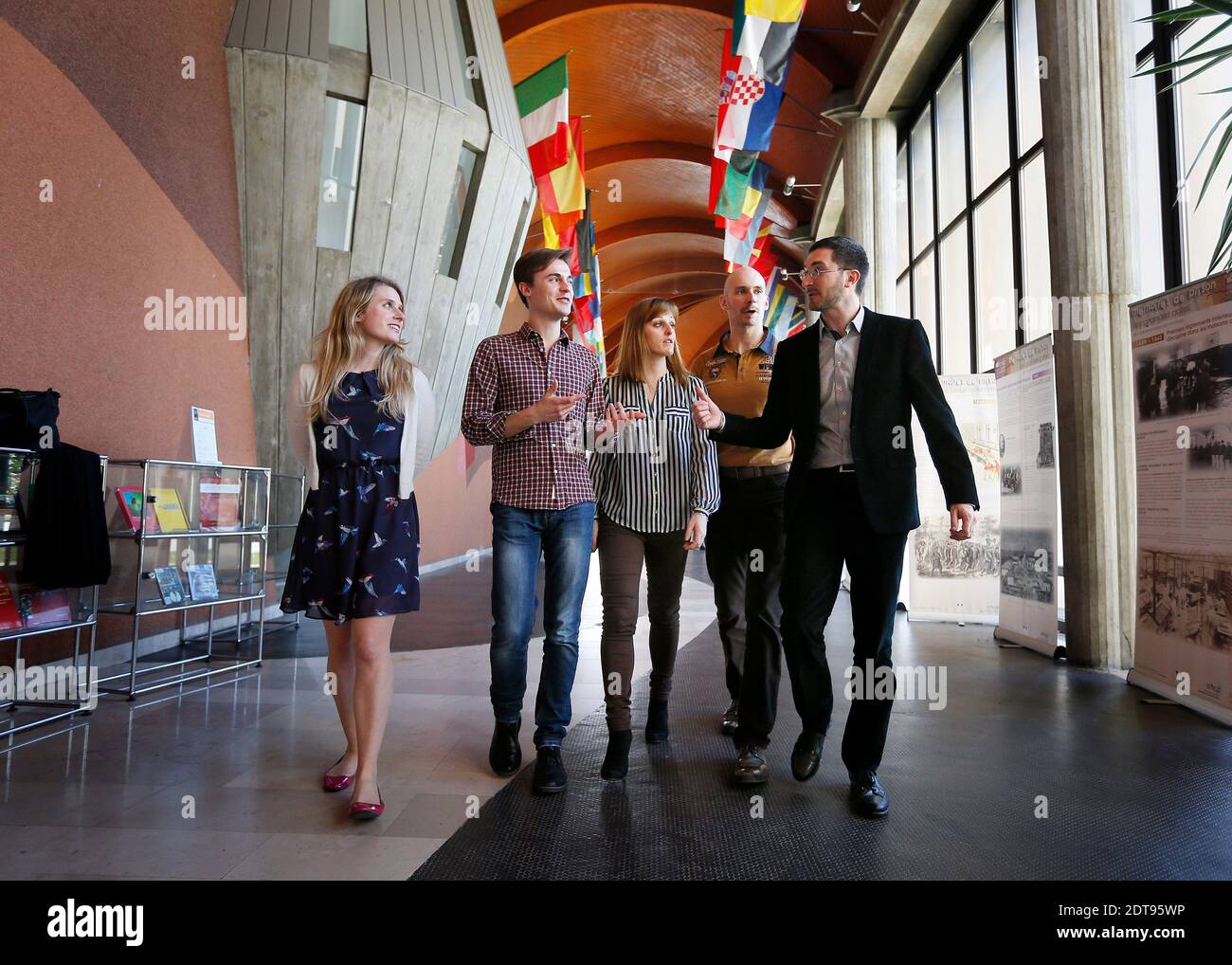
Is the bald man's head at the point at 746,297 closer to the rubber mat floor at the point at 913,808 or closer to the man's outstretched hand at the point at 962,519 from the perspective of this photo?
the man's outstretched hand at the point at 962,519

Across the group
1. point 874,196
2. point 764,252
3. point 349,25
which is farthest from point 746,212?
Answer: point 764,252

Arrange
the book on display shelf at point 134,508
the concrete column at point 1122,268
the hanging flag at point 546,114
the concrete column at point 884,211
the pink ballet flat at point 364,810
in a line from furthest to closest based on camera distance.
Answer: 1. the concrete column at point 884,211
2. the hanging flag at point 546,114
3. the concrete column at point 1122,268
4. the book on display shelf at point 134,508
5. the pink ballet flat at point 364,810

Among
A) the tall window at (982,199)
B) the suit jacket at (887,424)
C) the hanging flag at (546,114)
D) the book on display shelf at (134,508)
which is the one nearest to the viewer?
the suit jacket at (887,424)

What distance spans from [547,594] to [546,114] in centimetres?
730

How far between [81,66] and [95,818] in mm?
3669

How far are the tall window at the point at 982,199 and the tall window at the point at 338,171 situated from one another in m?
4.84

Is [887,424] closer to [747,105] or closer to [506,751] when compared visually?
[506,751]

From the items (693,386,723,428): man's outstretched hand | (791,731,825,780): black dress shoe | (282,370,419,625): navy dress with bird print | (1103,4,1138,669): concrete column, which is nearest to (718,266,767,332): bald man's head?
(693,386,723,428): man's outstretched hand

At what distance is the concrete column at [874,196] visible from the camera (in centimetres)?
898

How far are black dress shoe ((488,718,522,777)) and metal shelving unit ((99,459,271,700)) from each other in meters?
2.04

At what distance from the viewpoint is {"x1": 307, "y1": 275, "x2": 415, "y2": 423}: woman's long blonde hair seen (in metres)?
2.34

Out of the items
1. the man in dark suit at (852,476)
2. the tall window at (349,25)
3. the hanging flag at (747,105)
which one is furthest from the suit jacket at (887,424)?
the hanging flag at (747,105)

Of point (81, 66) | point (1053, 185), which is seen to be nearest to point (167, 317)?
point (81, 66)
